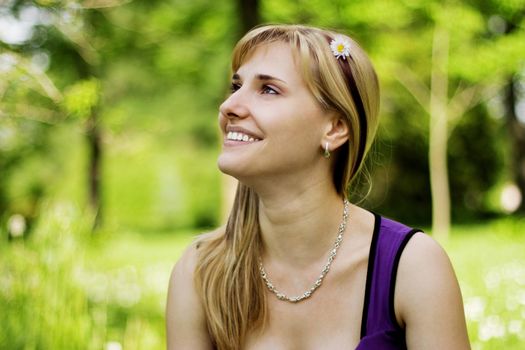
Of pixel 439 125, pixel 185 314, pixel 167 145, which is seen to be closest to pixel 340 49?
pixel 185 314

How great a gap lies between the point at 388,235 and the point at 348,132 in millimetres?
320

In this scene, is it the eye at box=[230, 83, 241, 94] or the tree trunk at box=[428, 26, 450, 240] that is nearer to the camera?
the eye at box=[230, 83, 241, 94]

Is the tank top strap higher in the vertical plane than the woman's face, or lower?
lower

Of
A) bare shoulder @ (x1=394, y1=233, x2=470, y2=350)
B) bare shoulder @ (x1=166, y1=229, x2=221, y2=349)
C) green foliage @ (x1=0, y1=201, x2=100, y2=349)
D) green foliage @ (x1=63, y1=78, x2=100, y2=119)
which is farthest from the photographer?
green foliage @ (x1=63, y1=78, x2=100, y2=119)

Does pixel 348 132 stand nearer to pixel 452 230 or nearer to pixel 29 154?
pixel 29 154

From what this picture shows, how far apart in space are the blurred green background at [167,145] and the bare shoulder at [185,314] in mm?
666

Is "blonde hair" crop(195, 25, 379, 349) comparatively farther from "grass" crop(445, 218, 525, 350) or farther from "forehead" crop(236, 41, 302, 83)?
"grass" crop(445, 218, 525, 350)

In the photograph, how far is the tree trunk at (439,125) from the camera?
12719 millimetres

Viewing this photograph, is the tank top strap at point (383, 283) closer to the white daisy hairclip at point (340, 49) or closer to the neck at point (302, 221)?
the neck at point (302, 221)

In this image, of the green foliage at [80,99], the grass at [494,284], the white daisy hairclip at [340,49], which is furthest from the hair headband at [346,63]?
the green foliage at [80,99]

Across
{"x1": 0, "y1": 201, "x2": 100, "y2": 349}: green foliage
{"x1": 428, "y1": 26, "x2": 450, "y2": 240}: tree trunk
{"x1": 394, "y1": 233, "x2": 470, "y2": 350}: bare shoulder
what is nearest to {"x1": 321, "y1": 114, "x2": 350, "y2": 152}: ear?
{"x1": 394, "y1": 233, "x2": 470, "y2": 350}: bare shoulder

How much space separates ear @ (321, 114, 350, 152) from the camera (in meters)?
2.09

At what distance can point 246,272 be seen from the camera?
2203 mm

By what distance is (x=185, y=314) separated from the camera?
7.32 feet
